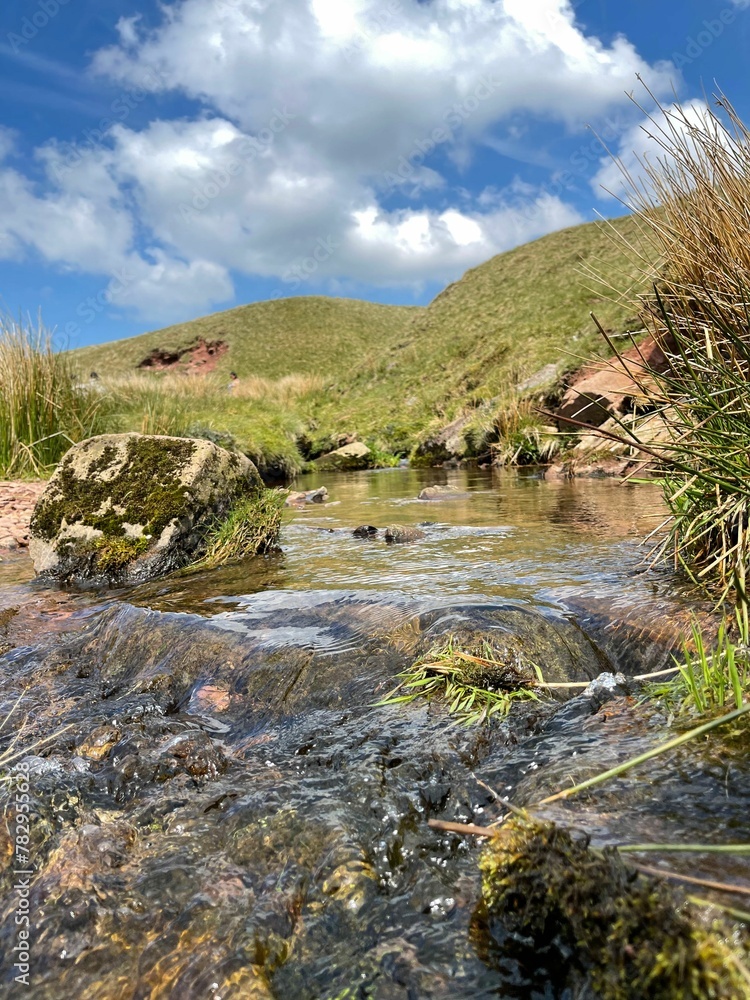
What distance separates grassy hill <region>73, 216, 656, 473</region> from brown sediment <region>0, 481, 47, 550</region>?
8.20ft

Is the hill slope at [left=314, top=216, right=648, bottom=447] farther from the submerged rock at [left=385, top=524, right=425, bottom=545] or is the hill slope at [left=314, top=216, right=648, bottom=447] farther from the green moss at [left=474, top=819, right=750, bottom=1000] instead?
the green moss at [left=474, top=819, right=750, bottom=1000]

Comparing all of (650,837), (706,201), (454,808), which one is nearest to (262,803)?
(454,808)

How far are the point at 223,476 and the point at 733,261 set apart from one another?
4.49m

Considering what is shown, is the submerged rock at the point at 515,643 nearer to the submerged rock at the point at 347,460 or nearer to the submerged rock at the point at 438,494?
the submerged rock at the point at 438,494

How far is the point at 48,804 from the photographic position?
7.00 ft

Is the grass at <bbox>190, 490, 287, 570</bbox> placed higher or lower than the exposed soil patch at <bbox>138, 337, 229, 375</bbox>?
lower

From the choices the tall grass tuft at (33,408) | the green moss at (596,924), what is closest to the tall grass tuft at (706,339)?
the green moss at (596,924)

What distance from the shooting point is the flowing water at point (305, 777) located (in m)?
1.50

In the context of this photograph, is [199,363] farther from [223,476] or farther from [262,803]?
[262,803]

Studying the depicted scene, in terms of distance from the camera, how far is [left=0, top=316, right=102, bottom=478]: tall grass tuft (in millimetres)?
8352

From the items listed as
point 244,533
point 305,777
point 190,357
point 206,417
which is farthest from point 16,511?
point 190,357

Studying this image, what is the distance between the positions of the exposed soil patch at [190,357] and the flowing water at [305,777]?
2179 inches

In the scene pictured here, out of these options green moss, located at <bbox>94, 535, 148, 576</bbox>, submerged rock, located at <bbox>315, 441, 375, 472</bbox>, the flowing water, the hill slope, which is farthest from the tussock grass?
the flowing water
